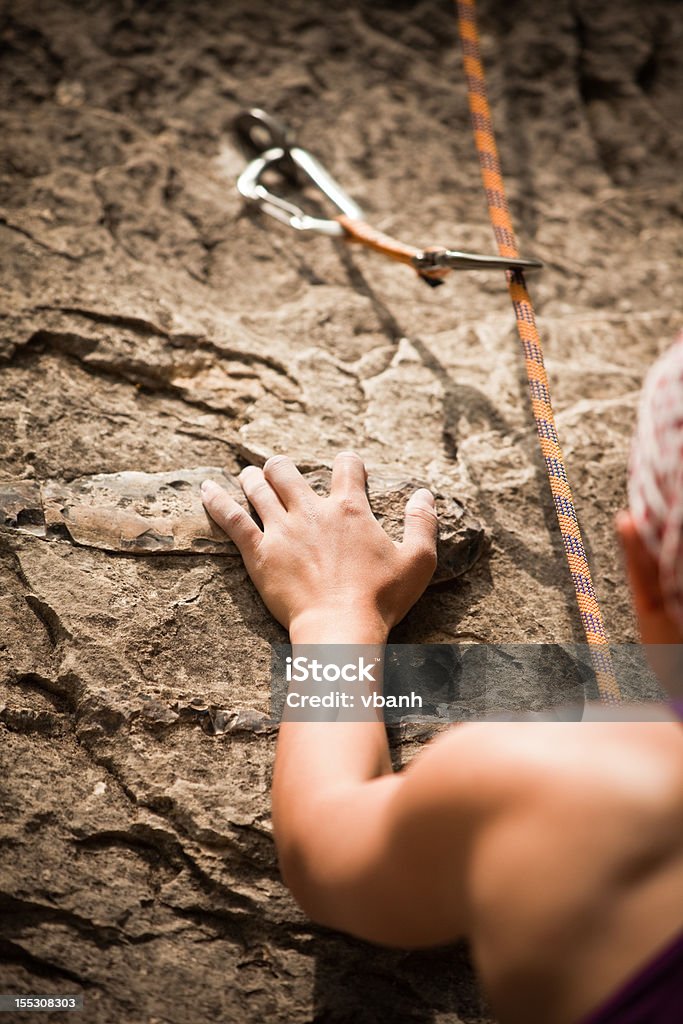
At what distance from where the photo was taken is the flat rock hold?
106 cm

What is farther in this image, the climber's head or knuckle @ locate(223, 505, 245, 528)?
knuckle @ locate(223, 505, 245, 528)

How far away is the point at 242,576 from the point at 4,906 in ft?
1.41

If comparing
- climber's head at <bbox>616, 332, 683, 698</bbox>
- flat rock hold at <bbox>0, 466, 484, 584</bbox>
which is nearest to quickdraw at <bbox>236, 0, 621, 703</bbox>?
flat rock hold at <bbox>0, 466, 484, 584</bbox>

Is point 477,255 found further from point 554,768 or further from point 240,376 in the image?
point 554,768

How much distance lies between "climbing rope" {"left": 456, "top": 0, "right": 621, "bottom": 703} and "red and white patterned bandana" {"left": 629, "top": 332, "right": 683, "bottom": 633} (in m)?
0.40

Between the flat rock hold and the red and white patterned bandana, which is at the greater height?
the red and white patterned bandana

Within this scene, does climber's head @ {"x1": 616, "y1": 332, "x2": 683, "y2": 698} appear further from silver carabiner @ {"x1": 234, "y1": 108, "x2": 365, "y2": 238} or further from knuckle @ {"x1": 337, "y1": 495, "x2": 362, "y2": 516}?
silver carabiner @ {"x1": 234, "y1": 108, "x2": 365, "y2": 238}

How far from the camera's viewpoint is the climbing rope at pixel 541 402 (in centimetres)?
102

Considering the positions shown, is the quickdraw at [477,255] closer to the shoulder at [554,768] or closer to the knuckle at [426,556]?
the knuckle at [426,556]

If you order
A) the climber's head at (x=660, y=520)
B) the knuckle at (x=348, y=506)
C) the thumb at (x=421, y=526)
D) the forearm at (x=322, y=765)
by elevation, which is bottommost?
the forearm at (x=322, y=765)

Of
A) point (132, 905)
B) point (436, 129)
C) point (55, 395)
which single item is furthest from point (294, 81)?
point (132, 905)

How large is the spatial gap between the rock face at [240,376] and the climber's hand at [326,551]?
0.18 feet

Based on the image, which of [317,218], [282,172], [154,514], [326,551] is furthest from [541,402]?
[282,172]

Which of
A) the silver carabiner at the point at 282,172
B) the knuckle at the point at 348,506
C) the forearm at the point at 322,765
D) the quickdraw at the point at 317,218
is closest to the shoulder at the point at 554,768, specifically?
the forearm at the point at 322,765
